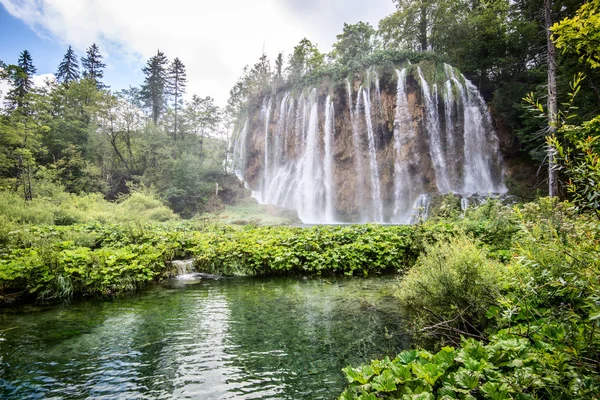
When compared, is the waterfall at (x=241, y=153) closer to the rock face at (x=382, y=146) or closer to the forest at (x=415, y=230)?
the forest at (x=415, y=230)

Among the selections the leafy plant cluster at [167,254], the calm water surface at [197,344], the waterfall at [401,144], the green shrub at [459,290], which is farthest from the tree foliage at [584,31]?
the waterfall at [401,144]

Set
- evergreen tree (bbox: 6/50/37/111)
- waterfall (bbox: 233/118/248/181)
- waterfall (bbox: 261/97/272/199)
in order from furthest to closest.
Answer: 1. waterfall (bbox: 233/118/248/181)
2. waterfall (bbox: 261/97/272/199)
3. evergreen tree (bbox: 6/50/37/111)

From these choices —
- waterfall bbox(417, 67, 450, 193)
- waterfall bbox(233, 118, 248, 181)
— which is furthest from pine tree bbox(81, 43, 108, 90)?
waterfall bbox(417, 67, 450, 193)

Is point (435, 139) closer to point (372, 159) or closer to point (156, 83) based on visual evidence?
point (372, 159)

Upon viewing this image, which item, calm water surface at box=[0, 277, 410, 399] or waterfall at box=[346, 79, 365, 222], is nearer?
calm water surface at box=[0, 277, 410, 399]

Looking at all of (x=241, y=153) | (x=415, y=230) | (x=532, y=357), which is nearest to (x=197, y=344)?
(x=532, y=357)

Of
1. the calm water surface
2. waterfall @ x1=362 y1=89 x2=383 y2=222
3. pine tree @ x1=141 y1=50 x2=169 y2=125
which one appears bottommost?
the calm water surface

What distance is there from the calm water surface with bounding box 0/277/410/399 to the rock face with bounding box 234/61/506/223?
17793 mm

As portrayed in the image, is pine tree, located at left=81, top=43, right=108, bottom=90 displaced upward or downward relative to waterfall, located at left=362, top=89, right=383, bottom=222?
upward

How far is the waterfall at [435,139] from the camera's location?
23547mm

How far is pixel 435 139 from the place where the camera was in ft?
79.0

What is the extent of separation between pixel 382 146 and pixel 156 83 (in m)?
32.9

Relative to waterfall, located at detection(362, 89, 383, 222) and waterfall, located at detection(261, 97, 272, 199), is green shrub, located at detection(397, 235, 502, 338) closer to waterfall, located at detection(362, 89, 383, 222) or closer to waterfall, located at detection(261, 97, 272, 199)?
waterfall, located at detection(362, 89, 383, 222)

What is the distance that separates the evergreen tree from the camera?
18406mm
